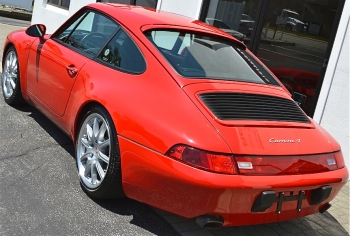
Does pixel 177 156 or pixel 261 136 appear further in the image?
pixel 261 136

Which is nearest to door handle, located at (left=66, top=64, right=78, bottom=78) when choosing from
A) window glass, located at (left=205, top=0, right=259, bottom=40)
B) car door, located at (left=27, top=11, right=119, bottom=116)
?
car door, located at (left=27, top=11, right=119, bottom=116)

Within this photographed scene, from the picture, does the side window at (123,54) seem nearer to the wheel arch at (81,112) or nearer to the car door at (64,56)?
the car door at (64,56)

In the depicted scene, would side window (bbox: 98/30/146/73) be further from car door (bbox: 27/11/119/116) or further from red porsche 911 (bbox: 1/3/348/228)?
car door (bbox: 27/11/119/116)

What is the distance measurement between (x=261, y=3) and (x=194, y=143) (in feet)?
17.0

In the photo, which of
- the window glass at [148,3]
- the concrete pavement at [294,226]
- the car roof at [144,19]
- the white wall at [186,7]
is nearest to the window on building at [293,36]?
the white wall at [186,7]

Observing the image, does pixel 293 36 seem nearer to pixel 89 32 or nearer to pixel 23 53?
pixel 89 32

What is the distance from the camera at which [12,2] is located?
3400 cm

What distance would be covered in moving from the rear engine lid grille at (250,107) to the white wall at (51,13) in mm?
8893

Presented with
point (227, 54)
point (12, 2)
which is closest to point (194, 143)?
point (227, 54)

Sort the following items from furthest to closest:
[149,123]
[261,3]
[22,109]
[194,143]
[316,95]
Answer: [261,3] → [316,95] → [22,109] → [149,123] → [194,143]

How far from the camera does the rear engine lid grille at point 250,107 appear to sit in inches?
140

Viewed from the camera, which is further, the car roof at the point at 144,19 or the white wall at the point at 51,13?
the white wall at the point at 51,13

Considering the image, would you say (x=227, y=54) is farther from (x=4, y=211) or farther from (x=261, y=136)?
(x=4, y=211)

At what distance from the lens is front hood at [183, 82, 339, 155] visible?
3381mm
